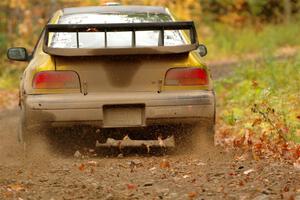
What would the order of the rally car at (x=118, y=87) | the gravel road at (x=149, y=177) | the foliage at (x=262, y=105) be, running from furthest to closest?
the foliage at (x=262, y=105) < the rally car at (x=118, y=87) < the gravel road at (x=149, y=177)

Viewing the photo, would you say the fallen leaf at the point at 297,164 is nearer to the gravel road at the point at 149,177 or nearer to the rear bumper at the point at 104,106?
the gravel road at the point at 149,177

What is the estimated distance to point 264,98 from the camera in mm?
9078

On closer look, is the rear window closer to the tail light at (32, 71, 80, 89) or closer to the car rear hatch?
the car rear hatch

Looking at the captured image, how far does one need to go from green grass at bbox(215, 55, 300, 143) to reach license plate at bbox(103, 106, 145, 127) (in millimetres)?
1164

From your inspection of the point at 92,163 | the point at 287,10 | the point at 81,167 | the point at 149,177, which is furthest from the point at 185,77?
the point at 287,10

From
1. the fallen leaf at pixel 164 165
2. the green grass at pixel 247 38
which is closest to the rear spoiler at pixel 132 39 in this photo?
the fallen leaf at pixel 164 165

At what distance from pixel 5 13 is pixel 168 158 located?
596 inches

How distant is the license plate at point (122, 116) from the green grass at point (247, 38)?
63.4 feet

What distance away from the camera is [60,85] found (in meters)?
8.26

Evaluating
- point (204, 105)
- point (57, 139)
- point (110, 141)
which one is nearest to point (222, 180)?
point (204, 105)

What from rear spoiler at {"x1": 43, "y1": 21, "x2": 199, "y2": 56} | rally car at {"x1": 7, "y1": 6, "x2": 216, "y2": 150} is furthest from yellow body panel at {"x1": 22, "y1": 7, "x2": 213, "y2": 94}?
rear spoiler at {"x1": 43, "y1": 21, "x2": 199, "y2": 56}

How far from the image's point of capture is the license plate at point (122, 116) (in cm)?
828

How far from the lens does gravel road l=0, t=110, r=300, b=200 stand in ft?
20.6

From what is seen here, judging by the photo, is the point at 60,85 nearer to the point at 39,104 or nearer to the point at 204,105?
the point at 39,104
